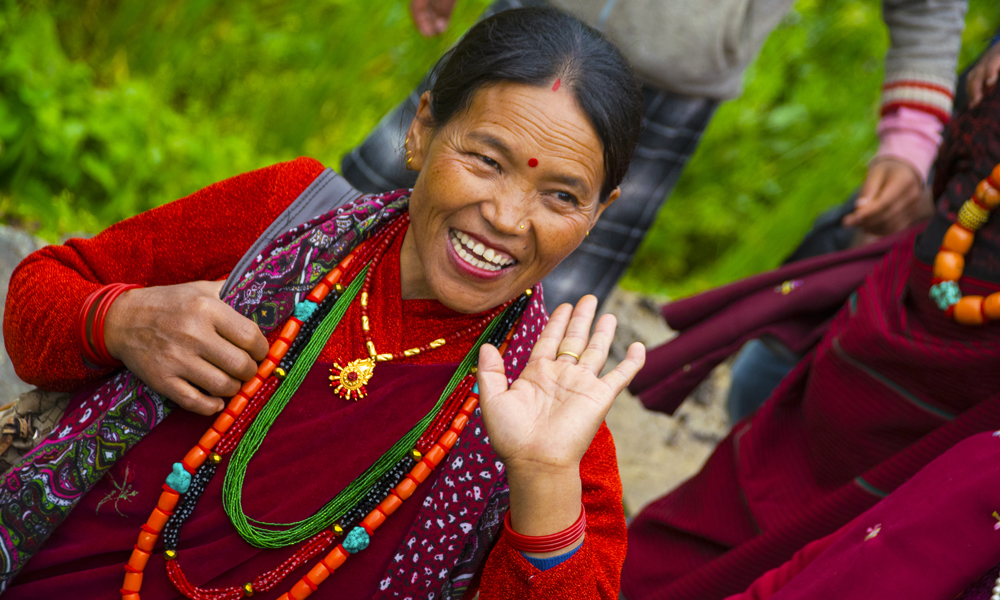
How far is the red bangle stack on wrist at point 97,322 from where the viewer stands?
4.93 ft

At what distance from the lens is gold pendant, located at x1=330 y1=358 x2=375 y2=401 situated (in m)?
1.51

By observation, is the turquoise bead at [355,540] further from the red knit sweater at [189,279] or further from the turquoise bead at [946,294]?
the turquoise bead at [946,294]

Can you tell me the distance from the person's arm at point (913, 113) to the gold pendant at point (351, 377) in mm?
1525

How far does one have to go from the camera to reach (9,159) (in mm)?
2977

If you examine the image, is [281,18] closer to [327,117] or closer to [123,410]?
[327,117]

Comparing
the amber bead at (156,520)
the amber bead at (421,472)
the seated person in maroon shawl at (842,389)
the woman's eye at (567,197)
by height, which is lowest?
the seated person in maroon shawl at (842,389)

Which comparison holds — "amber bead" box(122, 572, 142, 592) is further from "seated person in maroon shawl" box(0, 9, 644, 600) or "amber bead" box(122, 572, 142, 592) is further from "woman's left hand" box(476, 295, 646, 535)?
"woman's left hand" box(476, 295, 646, 535)

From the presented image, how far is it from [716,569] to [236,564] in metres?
1.16

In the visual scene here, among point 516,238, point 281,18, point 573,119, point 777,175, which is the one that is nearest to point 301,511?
point 516,238

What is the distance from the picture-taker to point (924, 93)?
2312 mm

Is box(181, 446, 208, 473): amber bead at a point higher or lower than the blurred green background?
higher

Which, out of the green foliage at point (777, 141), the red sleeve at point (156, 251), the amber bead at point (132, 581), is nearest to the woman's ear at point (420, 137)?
the red sleeve at point (156, 251)

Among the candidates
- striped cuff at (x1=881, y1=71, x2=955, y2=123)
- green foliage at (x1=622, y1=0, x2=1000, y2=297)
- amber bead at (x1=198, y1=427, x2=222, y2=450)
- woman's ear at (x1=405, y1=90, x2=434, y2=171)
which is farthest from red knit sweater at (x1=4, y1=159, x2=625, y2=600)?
green foliage at (x1=622, y1=0, x2=1000, y2=297)

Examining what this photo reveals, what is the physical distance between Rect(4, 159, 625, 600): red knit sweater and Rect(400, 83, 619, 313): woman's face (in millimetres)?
136
